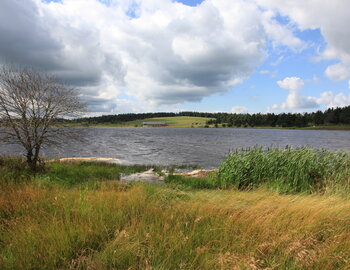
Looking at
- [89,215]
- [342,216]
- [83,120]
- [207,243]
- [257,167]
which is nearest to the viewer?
[207,243]

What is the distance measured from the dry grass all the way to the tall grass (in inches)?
237

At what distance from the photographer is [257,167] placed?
12.2 meters

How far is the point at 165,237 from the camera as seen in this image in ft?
11.6

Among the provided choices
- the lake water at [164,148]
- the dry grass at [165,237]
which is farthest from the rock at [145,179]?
the dry grass at [165,237]

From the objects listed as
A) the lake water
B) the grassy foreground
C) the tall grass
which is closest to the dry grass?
the grassy foreground

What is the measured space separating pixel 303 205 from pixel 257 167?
6866 millimetres

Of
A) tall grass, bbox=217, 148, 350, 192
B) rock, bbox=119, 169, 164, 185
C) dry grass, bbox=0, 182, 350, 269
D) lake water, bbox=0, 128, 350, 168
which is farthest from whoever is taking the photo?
lake water, bbox=0, 128, 350, 168

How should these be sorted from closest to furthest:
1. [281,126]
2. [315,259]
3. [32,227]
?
[315,259], [32,227], [281,126]

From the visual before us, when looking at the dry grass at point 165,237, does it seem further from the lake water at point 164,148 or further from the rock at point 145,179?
the lake water at point 164,148

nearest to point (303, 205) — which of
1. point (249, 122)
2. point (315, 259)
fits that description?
point (315, 259)

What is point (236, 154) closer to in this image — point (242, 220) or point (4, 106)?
point (242, 220)

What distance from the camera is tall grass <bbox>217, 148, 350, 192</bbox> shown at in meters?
10.8

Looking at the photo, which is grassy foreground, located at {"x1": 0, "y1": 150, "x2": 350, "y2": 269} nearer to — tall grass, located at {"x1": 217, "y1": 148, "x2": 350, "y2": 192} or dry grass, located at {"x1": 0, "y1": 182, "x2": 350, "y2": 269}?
dry grass, located at {"x1": 0, "y1": 182, "x2": 350, "y2": 269}

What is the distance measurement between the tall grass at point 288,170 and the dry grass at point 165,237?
6014 millimetres
